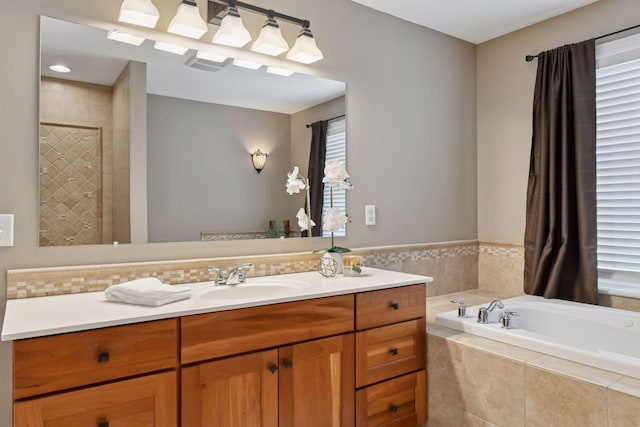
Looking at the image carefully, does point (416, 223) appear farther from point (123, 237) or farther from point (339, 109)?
point (123, 237)

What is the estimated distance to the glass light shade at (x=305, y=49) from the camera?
225cm

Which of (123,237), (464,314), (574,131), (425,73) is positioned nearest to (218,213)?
(123,237)

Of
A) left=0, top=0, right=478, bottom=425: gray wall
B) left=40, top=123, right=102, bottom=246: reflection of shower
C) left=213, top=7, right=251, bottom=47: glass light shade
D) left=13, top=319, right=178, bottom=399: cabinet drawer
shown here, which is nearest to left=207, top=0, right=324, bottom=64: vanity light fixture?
left=213, top=7, right=251, bottom=47: glass light shade

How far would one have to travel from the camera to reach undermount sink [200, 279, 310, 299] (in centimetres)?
190

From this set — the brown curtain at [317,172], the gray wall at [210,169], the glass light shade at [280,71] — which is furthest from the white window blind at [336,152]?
the glass light shade at [280,71]

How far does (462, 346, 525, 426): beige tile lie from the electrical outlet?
3.12ft

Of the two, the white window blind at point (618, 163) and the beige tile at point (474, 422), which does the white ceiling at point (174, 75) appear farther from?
the beige tile at point (474, 422)

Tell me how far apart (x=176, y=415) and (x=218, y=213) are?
98 cm

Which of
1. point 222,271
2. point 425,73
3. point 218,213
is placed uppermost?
point 425,73

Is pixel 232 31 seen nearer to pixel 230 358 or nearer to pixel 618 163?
pixel 230 358

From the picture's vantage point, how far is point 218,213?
2.15m

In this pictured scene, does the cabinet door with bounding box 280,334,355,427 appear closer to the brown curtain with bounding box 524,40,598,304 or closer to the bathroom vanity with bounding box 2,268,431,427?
the bathroom vanity with bounding box 2,268,431,427

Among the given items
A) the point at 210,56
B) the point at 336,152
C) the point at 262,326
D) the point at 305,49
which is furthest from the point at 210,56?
the point at 262,326

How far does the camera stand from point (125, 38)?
189cm
